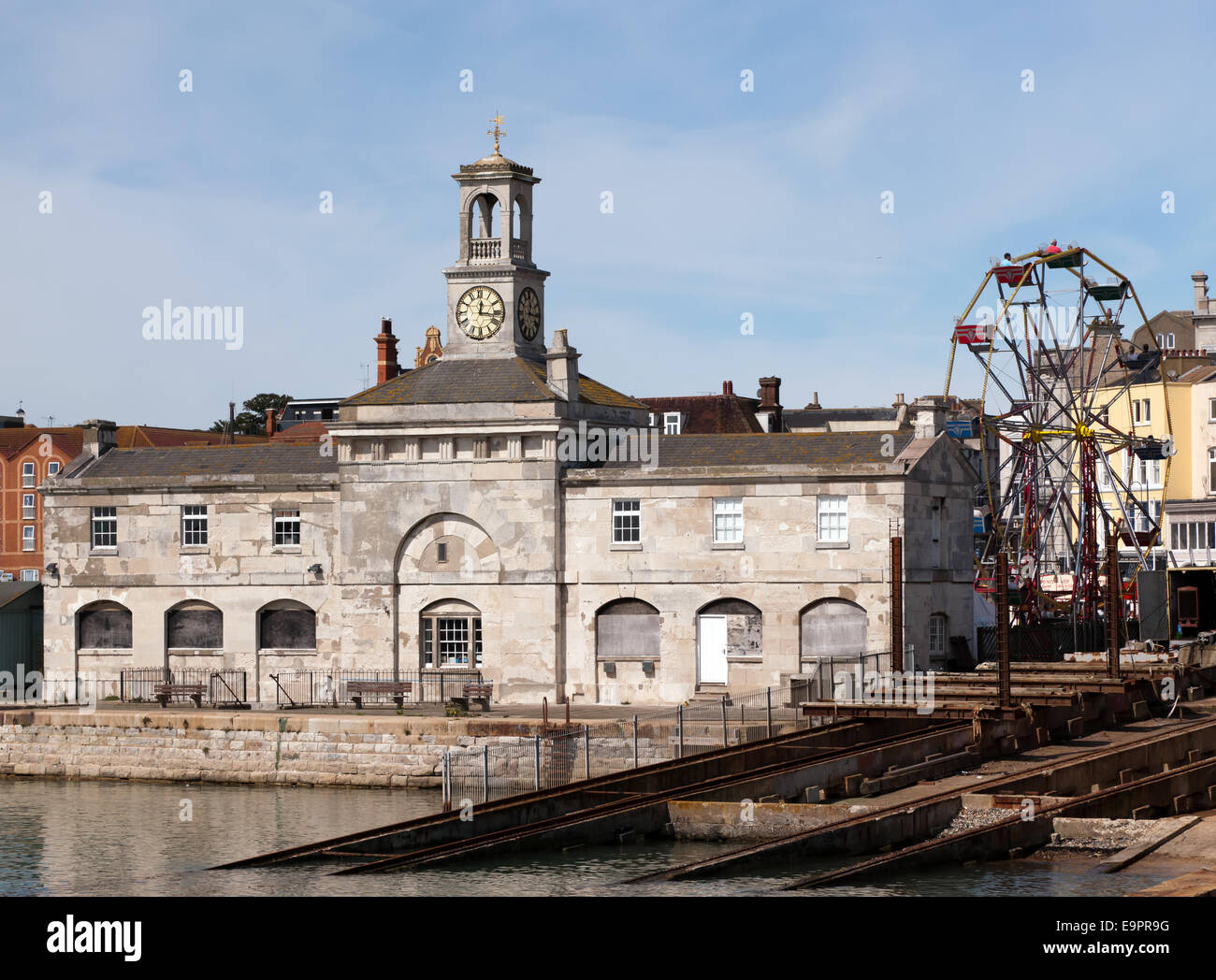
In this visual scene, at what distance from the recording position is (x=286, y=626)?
5316 cm

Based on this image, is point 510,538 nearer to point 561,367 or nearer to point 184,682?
point 561,367

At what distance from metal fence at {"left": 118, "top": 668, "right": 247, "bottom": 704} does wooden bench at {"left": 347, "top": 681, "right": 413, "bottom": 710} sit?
375 cm

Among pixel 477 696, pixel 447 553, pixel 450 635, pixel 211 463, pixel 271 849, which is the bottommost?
pixel 271 849

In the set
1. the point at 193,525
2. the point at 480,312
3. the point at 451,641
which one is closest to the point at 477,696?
the point at 451,641

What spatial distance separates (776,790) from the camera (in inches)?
1363

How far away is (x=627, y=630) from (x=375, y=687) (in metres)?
7.04

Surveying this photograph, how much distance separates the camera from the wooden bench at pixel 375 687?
1954 inches

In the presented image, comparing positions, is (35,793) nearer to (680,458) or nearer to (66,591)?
(66,591)

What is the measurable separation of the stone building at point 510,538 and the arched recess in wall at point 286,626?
3.1 inches

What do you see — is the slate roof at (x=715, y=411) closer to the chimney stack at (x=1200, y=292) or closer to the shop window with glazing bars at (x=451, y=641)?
the chimney stack at (x=1200, y=292)

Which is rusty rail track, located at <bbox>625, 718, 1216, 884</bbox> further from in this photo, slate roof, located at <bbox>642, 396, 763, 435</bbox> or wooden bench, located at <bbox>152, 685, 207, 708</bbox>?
slate roof, located at <bbox>642, 396, 763, 435</bbox>

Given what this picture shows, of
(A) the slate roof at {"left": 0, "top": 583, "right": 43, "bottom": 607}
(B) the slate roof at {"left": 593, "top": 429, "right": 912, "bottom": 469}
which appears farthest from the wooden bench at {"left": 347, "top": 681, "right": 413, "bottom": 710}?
(A) the slate roof at {"left": 0, "top": 583, "right": 43, "bottom": 607}
